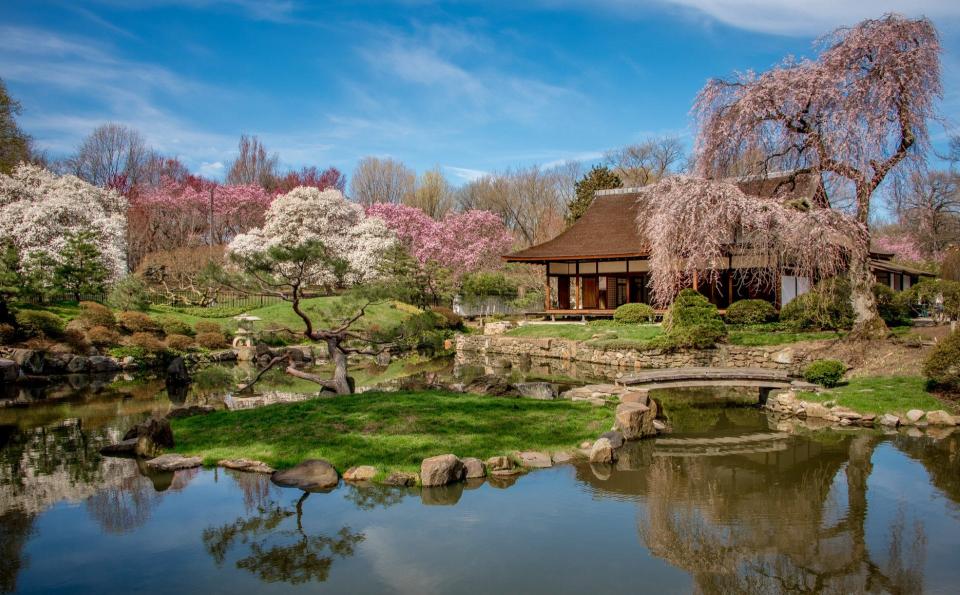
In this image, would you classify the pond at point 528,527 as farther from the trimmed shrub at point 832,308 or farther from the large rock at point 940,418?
the trimmed shrub at point 832,308

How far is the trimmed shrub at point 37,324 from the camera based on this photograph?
19.3 metres

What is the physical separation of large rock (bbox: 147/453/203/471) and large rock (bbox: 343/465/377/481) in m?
2.28

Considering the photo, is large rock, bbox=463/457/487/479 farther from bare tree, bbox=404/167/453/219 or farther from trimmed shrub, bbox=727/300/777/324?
bare tree, bbox=404/167/453/219

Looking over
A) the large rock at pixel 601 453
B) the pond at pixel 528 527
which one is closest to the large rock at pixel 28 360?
the pond at pixel 528 527

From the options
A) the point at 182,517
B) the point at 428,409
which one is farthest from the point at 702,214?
the point at 182,517

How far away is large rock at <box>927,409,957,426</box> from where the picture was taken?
10305 millimetres

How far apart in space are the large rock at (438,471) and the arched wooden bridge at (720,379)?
243 inches

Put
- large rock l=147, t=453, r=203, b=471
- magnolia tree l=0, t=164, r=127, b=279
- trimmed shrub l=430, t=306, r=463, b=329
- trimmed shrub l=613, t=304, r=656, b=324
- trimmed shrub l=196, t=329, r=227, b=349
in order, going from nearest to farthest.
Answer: large rock l=147, t=453, r=203, b=471 → trimmed shrub l=613, t=304, r=656, b=324 → trimmed shrub l=196, t=329, r=227, b=349 → magnolia tree l=0, t=164, r=127, b=279 → trimmed shrub l=430, t=306, r=463, b=329

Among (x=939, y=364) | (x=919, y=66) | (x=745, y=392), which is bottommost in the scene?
(x=745, y=392)

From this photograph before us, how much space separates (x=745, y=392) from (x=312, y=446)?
10387mm

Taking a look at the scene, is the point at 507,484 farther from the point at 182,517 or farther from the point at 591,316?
the point at 591,316

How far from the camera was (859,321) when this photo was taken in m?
14.6

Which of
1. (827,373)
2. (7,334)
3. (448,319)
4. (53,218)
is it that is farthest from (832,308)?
(53,218)

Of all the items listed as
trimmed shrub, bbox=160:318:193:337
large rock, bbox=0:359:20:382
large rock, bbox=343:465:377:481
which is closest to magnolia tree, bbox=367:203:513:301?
trimmed shrub, bbox=160:318:193:337
